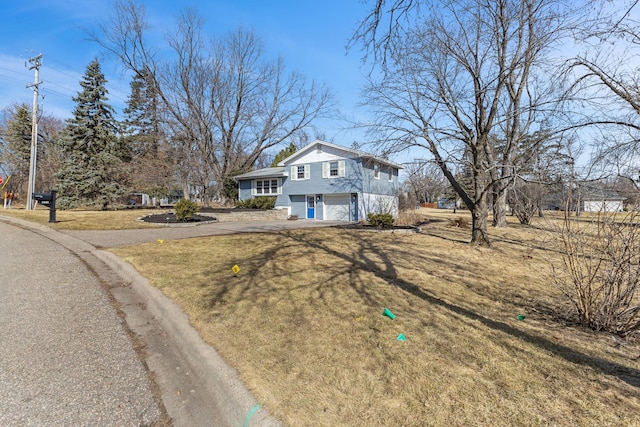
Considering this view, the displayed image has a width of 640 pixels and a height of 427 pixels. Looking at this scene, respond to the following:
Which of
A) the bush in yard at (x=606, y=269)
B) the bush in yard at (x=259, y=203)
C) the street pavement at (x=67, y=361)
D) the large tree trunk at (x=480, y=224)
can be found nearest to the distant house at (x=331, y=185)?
the bush in yard at (x=259, y=203)

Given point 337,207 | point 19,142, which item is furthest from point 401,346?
point 19,142

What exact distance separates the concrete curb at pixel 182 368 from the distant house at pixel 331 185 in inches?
731

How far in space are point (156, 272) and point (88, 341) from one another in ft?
8.42

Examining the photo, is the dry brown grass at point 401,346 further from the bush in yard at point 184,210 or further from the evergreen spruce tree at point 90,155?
the evergreen spruce tree at point 90,155

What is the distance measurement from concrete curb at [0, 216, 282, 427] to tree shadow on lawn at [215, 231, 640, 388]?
824mm

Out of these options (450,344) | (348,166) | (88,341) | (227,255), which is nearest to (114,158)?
(348,166)

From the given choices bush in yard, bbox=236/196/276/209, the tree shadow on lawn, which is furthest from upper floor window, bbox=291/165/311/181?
the tree shadow on lawn

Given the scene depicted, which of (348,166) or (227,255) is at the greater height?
(348,166)

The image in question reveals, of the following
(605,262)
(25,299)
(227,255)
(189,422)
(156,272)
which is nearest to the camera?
(189,422)

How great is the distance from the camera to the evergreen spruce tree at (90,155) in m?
27.5

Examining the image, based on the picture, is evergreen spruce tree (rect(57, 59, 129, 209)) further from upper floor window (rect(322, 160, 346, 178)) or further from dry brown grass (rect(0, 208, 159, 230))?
upper floor window (rect(322, 160, 346, 178))

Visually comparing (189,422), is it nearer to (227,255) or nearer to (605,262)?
(605,262)

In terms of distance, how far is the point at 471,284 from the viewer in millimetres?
5945

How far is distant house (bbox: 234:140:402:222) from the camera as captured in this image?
75.0 ft
